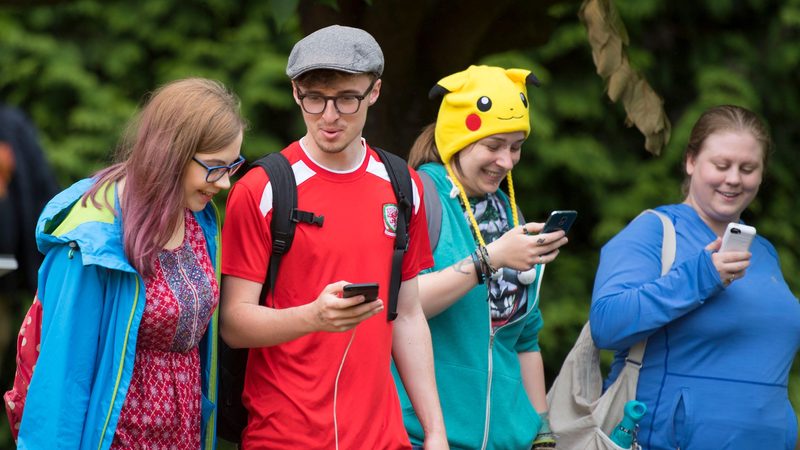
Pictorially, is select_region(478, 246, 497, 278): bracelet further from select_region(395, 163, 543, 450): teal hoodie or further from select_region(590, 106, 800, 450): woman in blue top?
select_region(590, 106, 800, 450): woman in blue top

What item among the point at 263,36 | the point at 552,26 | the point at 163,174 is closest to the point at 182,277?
the point at 163,174

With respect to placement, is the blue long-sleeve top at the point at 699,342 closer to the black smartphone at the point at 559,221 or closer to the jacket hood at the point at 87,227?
the black smartphone at the point at 559,221

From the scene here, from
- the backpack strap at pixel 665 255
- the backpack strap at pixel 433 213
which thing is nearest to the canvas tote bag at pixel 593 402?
the backpack strap at pixel 665 255

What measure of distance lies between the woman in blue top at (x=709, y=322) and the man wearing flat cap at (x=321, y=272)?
3.16ft

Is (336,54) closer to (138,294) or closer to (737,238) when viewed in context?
(138,294)

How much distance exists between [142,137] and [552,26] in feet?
7.84

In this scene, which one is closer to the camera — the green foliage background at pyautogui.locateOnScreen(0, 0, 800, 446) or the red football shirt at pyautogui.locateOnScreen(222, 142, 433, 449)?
the red football shirt at pyautogui.locateOnScreen(222, 142, 433, 449)

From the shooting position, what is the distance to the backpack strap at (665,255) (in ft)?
11.8

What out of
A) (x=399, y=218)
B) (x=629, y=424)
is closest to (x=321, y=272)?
(x=399, y=218)

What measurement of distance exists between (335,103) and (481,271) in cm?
65

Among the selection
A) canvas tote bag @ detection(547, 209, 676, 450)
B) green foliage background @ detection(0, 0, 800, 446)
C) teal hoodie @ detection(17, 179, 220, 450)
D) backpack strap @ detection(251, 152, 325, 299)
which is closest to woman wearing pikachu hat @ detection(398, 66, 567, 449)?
canvas tote bag @ detection(547, 209, 676, 450)

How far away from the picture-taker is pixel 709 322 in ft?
11.5

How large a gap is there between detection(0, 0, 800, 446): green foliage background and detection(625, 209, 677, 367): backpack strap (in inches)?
90.3

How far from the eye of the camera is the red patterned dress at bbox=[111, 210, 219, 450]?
8.57ft
